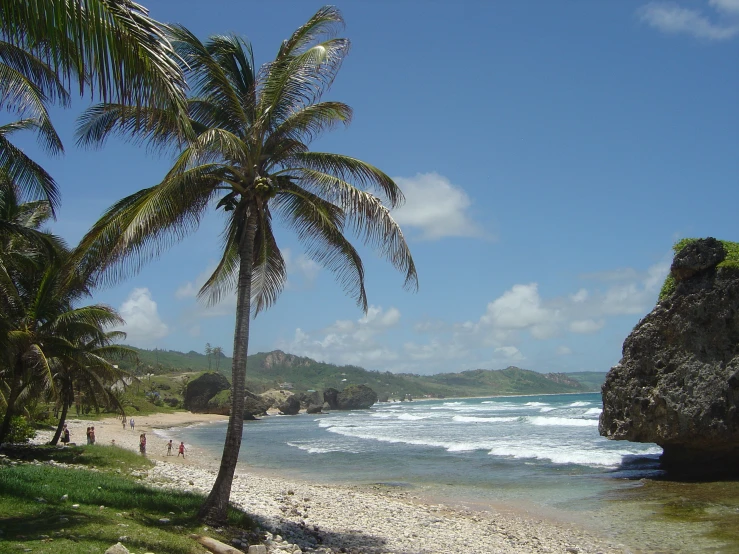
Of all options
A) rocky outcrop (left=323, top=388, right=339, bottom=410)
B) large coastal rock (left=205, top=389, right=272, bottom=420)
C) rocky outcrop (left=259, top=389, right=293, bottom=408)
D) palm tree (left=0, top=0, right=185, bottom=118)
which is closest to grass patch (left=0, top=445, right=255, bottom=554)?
palm tree (left=0, top=0, right=185, bottom=118)

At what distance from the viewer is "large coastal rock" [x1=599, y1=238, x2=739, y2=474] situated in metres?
17.2

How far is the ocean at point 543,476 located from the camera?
13586 millimetres

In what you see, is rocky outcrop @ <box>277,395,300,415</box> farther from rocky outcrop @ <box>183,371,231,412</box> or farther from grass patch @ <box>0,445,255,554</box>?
grass patch @ <box>0,445,255,554</box>

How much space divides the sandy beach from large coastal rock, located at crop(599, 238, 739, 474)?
6.01 metres

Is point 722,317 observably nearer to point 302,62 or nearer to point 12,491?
point 302,62

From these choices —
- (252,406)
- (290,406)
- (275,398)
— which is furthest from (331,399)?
(252,406)

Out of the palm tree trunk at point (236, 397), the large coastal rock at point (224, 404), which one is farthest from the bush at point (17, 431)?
the large coastal rock at point (224, 404)

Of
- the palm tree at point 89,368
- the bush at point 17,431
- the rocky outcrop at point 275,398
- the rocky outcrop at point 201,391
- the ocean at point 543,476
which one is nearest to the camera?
the ocean at point 543,476

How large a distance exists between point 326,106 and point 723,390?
573 inches

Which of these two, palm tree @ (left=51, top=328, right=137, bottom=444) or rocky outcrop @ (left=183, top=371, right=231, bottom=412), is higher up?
palm tree @ (left=51, top=328, right=137, bottom=444)

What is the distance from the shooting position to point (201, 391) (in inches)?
3351

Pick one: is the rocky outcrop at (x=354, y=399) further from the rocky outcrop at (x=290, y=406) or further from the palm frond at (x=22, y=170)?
the palm frond at (x=22, y=170)

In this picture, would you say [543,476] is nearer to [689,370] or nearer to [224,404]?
[689,370]

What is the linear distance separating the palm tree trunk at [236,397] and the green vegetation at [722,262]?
15115mm
